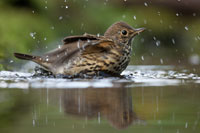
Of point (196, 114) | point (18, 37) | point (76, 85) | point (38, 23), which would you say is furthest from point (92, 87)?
point (38, 23)

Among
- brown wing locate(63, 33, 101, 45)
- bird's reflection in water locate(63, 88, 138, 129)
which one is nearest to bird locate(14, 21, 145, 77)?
brown wing locate(63, 33, 101, 45)

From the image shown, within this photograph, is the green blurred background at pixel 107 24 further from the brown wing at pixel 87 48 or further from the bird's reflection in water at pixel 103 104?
the bird's reflection in water at pixel 103 104

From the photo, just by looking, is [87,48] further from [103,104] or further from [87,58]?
[103,104]

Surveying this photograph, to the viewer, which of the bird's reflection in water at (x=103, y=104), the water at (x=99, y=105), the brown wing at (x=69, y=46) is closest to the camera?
the water at (x=99, y=105)

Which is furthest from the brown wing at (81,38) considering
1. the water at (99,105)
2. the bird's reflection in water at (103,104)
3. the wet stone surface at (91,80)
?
the bird's reflection in water at (103,104)

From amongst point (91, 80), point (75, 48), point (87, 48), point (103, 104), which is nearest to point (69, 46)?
point (75, 48)

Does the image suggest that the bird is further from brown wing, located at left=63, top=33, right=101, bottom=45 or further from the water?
the water
